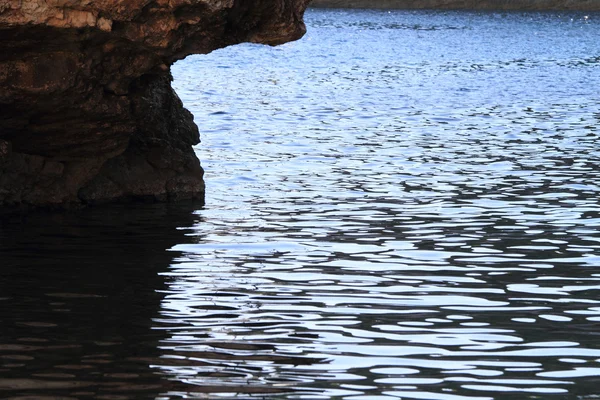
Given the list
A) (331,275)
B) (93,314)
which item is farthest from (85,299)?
(331,275)

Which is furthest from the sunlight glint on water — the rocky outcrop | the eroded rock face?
A: the rocky outcrop

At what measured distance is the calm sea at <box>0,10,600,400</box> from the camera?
27.6ft

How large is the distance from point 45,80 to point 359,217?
4.58 m

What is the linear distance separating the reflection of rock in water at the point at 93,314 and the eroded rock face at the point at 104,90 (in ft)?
2.71

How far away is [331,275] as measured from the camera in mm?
11586

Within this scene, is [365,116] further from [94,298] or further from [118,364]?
[118,364]

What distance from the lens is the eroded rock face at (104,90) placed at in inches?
478

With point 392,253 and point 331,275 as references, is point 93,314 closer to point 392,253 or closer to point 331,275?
point 331,275

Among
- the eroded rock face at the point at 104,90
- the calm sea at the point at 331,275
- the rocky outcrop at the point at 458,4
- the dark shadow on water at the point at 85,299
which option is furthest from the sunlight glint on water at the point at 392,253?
the rocky outcrop at the point at 458,4

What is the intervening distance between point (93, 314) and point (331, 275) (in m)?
2.69

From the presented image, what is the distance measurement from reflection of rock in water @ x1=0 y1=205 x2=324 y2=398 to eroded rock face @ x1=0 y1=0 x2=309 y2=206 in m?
0.83

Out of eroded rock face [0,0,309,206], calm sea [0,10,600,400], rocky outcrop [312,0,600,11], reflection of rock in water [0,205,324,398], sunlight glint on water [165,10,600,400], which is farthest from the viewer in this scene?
rocky outcrop [312,0,600,11]

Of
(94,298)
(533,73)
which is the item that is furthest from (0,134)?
(533,73)

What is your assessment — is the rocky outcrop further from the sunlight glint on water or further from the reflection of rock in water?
the reflection of rock in water
